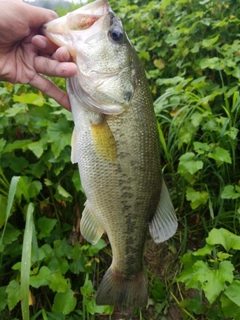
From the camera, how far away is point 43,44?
182cm

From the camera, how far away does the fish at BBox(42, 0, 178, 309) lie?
1.60 metres

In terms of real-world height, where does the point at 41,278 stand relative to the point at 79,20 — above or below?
below

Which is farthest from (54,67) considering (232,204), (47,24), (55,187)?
(232,204)

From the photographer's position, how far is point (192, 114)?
261cm

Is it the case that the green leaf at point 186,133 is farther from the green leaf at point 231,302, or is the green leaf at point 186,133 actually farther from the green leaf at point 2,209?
the green leaf at point 2,209

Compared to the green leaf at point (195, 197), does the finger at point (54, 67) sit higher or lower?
Answer: higher

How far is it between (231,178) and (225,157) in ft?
1.48

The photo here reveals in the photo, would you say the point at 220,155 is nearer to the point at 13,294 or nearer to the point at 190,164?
the point at 190,164

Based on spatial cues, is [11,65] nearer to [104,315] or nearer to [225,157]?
[225,157]

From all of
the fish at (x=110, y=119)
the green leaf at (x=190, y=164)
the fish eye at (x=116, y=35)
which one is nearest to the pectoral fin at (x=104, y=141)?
the fish at (x=110, y=119)

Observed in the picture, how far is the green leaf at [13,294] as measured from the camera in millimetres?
1921

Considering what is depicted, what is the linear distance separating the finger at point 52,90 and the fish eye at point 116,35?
0.46 metres

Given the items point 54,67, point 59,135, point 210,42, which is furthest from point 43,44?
point 210,42

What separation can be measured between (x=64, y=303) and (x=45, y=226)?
46 cm
